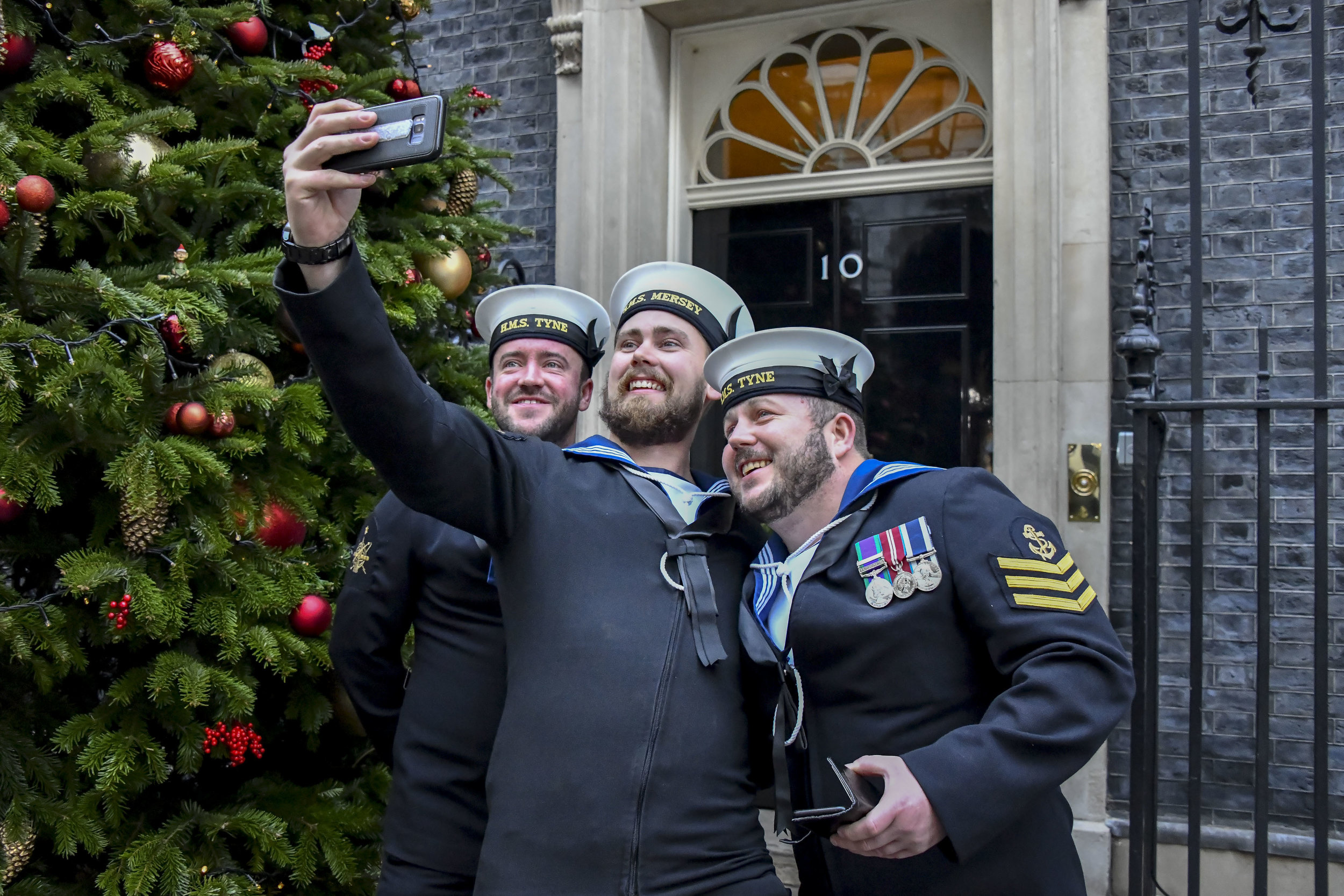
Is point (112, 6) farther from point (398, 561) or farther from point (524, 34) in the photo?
point (524, 34)

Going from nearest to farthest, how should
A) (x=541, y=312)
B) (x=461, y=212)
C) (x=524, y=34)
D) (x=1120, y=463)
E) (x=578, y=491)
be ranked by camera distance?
1. (x=578, y=491)
2. (x=541, y=312)
3. (x=461, y=212)
4. (x=1120, y=463)
5. (x=524, y=34)

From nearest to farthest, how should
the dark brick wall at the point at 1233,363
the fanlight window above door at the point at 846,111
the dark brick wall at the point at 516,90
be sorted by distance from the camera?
the dark brick wall at the point at 1233,363 < the fanlight window above door at the point at 846,111 < the dark brick wall at the point at 516,90

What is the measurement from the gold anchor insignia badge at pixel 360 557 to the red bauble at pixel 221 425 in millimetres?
459

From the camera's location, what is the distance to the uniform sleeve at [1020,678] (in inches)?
69.5

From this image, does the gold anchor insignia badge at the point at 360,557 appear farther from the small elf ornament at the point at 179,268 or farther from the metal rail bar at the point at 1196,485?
the metal rail bar at the point at 1196,485

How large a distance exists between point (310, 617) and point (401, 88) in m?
1.73

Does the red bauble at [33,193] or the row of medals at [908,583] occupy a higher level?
the red bauble at [33,193]

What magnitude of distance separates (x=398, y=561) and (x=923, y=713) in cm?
120

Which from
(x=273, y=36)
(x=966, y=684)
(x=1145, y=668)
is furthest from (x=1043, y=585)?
(x=273, y=36)

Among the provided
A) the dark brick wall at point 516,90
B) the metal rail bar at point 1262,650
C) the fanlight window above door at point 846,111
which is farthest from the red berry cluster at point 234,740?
the fanlight window above door at point 846,111

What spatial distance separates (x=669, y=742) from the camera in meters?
1.90

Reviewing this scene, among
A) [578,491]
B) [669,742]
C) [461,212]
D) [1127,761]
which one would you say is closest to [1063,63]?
[461,212]

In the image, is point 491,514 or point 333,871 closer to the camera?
point 491,514

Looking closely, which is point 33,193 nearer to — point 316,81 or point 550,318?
point 316,81
